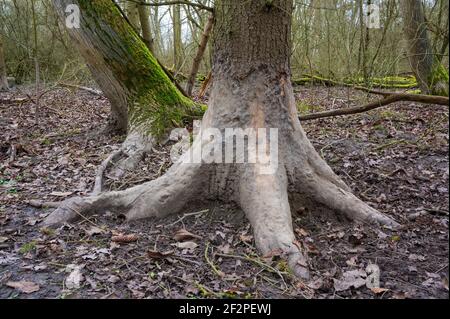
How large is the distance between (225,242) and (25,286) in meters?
1.49

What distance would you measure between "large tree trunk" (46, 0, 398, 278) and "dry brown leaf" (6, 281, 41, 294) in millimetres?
858

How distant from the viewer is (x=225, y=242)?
10.5 feet

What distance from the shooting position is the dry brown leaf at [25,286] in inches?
103

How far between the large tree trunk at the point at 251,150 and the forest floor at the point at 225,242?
0.16 meters

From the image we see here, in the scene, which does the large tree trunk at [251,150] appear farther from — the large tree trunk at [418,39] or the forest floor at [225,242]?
the large tree trunk at [418,39]

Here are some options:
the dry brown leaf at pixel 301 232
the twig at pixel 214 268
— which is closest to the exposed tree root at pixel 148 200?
the twig at pixel 214 268

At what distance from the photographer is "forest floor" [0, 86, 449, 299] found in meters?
2.64

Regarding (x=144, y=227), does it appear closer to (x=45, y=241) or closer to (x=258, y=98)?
(x=45, y=241)

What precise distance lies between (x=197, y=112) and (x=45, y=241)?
3.22m

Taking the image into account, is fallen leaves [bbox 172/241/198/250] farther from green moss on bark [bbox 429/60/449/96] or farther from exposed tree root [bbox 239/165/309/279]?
green moss on bark [bbox 429/60/449/96]

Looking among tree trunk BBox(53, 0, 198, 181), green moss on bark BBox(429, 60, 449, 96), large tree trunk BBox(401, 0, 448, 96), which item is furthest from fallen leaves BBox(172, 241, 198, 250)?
large tree trunk BBox(401, 0, 448, 96)

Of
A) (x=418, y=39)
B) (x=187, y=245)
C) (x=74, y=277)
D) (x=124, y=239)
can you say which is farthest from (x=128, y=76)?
(x=418, y=39)
